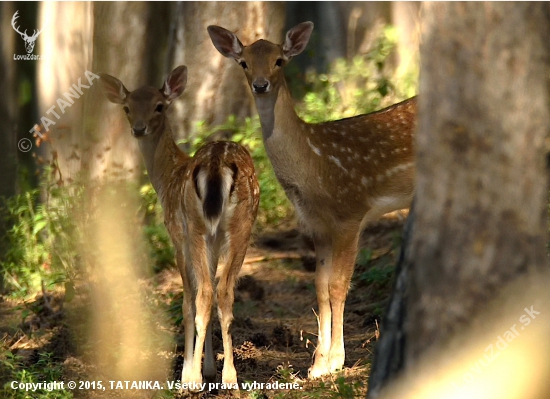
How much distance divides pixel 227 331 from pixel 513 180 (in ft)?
9.16

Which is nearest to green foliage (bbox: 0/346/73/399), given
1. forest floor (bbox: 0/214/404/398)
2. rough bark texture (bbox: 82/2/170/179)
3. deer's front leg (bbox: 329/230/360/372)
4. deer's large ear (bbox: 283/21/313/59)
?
forest floor (bbox: 0/214/404/398)

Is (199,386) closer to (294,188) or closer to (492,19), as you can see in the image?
(294,188)

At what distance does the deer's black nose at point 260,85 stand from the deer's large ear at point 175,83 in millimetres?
1005

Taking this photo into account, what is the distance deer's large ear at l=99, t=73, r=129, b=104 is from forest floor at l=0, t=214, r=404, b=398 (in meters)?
1.57

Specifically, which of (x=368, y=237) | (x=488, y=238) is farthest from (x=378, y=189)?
(x=488, y=238)

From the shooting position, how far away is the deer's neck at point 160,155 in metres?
7.74

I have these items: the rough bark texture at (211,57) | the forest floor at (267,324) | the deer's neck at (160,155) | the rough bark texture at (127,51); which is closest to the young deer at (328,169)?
the forest floor at (267,324)

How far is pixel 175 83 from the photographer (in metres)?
8.12

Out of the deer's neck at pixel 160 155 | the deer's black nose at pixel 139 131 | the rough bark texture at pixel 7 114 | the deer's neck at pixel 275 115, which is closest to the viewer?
the deer's neck at pixel 275 115

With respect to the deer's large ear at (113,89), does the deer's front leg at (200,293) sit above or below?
below

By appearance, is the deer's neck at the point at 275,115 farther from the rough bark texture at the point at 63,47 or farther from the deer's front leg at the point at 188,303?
the rough bark texture at the point at 63,47

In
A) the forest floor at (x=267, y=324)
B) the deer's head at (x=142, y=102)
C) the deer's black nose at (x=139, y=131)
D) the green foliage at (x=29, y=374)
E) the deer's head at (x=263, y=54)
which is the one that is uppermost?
the deer's head at (x=263, y=54)

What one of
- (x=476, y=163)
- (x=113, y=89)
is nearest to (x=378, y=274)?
(x=113, y=89)

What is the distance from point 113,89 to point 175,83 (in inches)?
21.0
